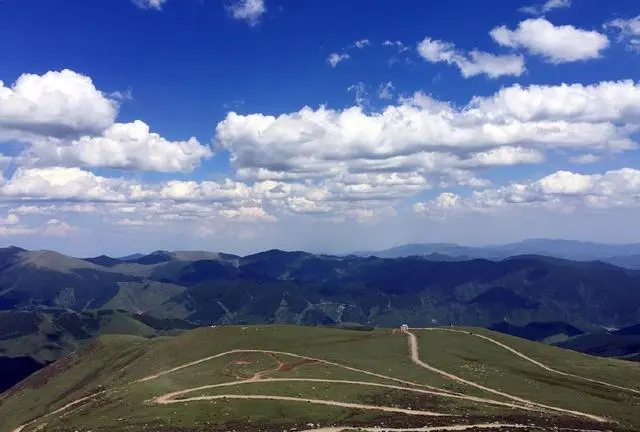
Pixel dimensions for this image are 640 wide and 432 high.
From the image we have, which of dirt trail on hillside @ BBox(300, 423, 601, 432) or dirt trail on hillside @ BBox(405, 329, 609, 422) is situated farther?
dirt trail on hillside @ BBox(405, 329, 609, 422)

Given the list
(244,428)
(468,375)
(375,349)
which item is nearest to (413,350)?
(375,349)

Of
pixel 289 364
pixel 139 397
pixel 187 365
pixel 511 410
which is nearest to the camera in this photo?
Result: pixel 511 410

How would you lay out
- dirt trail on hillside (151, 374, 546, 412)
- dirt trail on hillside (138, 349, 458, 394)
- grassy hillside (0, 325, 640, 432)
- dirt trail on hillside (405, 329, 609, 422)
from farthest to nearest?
1. dirt trail on hillside (138, 349, 458, 394)
2. dirt trail on hillside (151, 374, 546, 412)
3. dirt trail on hillside (405, 329, 609, 422)
4. grassy hillside (0, 325, 640, 432)

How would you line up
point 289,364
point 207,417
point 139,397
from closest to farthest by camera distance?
1. point 207,417
2. point 139,397
3. point 289,364

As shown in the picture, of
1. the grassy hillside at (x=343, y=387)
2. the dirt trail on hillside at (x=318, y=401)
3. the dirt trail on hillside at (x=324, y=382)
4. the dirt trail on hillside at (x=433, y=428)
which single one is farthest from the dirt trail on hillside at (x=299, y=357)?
the dirt trail on hillside at (x=433, y=428)

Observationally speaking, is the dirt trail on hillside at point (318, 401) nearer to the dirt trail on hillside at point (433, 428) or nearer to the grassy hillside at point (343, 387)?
the grassy hillside at point (343, 387)

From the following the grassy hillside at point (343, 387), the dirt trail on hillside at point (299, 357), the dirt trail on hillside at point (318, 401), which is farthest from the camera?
the dirt trail on hillside at point (299, 357)

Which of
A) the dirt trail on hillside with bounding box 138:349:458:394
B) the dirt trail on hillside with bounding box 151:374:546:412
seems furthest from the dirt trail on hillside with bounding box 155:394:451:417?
the dirt trail on hillside with bounding box 138:349:458:394

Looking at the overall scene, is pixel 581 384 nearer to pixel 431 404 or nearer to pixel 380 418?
pixel 431 404

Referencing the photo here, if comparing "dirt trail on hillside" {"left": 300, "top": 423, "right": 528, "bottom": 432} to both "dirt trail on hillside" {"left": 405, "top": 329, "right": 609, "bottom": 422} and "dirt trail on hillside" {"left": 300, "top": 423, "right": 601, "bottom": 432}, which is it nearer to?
"dirt trail on hillside" {"left": 300, "top": 423, "right": 601, "bottom": 432}
